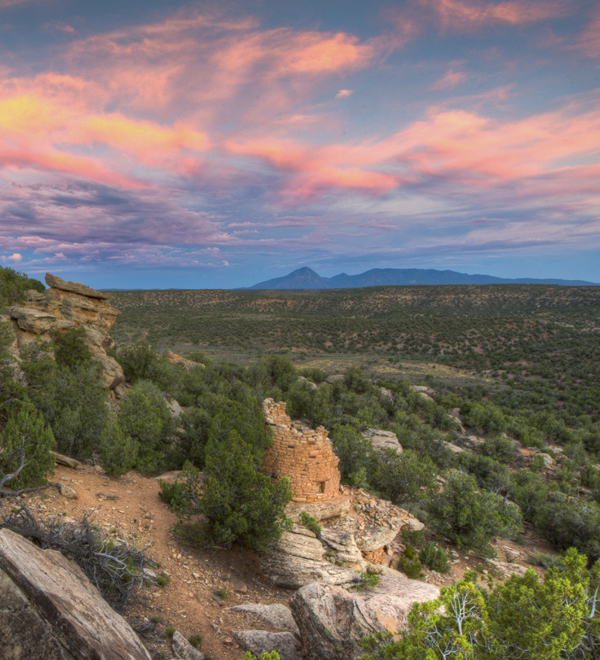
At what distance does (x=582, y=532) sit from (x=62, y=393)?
2458 centimetres

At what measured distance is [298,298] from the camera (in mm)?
126750

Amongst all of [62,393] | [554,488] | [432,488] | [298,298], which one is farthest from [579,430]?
[298,298]

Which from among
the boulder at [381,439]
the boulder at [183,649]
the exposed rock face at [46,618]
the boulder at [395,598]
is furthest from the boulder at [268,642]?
the boulder at [381,439]

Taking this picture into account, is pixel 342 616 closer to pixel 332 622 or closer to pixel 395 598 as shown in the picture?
pixel 332 622

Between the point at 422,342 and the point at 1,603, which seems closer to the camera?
the point at 1,603

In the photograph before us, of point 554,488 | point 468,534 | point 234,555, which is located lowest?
point 554,488

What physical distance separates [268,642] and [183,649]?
1.82m

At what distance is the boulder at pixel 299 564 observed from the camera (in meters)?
9.62

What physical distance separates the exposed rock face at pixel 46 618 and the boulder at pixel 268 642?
3020 millimetres

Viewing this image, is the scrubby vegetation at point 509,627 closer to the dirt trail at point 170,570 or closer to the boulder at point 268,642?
the boulder at point 268,642

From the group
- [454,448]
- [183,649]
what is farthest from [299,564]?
[454,448]

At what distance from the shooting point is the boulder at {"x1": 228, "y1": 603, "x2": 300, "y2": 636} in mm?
8281

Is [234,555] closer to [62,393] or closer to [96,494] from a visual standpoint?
[96,494]

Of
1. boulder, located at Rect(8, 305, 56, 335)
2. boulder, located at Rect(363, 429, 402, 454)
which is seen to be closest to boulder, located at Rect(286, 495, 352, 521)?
boulder, located at Rect(363, 429, 402, 454)
